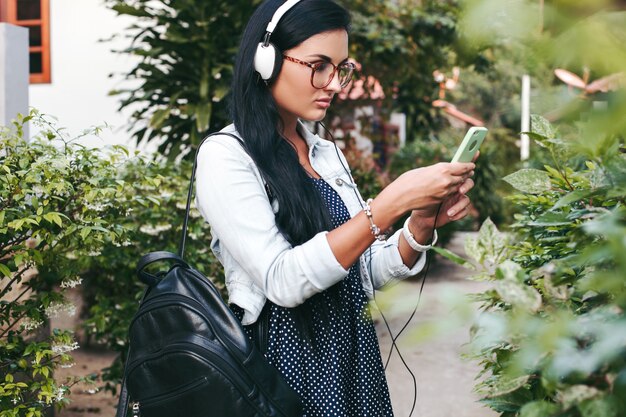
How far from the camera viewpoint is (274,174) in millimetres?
1739

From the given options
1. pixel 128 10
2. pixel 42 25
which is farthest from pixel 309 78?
pixel 42 25

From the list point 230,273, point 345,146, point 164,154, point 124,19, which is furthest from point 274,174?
point 124,19

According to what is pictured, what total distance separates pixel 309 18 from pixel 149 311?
780 mm

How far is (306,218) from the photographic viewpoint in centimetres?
174

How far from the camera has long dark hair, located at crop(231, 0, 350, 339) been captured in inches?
67.7

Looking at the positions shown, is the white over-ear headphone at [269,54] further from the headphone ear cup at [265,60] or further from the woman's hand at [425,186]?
the woman's hand at [425,186]

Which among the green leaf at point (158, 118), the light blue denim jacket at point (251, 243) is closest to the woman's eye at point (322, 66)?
the light blue denim jacket at point (251, 243)

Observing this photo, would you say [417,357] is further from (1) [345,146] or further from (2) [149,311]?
(2) [149,311]

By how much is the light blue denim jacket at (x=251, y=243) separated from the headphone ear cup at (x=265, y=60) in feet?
0.51

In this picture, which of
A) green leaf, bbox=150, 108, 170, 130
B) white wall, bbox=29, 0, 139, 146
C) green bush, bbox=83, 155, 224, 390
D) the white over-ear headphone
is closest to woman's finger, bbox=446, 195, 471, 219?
the white over-ear headphone

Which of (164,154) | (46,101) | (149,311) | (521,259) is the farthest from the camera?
(46,101)

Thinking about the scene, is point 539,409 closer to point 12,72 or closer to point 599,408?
point 599,408

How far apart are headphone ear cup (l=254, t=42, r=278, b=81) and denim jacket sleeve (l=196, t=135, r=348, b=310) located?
20cm

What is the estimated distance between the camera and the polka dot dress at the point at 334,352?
5.59ft
